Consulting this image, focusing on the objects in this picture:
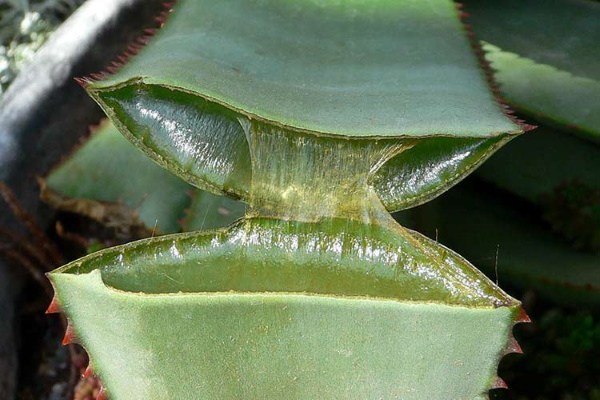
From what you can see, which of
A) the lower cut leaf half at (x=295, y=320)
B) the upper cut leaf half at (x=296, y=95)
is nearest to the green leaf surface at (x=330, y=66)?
the upper cut leaf half at (x=296, y=95)

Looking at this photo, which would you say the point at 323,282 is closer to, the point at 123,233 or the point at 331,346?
the point at 331,346

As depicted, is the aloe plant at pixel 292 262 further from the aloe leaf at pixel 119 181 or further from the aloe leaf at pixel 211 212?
the aloe leaf at pixel 119 181

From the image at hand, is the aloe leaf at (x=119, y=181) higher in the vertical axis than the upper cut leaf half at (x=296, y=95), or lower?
lower

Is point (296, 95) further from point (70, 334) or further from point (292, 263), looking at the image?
point (70, 334)

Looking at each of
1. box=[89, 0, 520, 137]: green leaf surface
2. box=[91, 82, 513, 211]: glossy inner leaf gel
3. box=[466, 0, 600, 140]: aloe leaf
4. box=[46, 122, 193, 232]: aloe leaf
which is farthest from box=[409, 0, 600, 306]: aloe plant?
box=[46, 122, 193, 232]: aloe leaf

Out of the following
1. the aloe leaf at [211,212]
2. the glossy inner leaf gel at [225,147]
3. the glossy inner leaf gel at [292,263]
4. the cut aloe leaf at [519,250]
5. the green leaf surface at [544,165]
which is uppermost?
the glossy inner leaf gel at [225,147]

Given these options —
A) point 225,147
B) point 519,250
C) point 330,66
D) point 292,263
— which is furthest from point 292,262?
point 519,250

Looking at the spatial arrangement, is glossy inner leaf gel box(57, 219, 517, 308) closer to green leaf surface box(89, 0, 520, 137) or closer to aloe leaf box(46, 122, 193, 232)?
green leaf surface box(89, 0, 520, 137)
